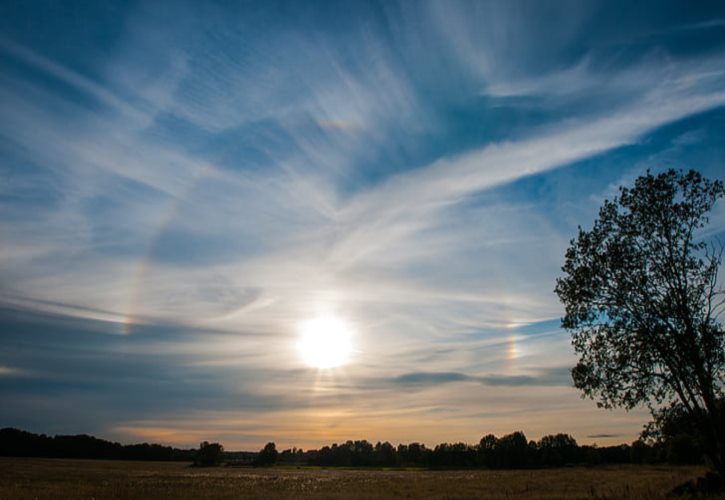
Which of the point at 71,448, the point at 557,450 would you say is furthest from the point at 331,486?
the point at 71,448

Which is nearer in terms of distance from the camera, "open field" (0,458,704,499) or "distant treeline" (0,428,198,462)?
"open field" (0,458,704,499)

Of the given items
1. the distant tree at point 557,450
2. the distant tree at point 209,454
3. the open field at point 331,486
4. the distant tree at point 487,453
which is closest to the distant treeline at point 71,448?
the distant tree at point 209,454

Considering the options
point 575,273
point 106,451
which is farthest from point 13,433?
point 575,273

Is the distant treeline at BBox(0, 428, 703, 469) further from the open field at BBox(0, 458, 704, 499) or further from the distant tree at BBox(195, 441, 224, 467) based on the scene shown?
the open field at BBox(0, 458, 704, 499)

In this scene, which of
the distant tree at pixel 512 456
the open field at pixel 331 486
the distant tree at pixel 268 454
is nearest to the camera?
the open field at pixel 331 486

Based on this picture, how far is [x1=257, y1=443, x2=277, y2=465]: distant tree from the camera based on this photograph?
157 meters

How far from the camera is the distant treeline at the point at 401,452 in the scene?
4970 inches

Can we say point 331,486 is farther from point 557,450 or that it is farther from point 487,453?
point 557,450

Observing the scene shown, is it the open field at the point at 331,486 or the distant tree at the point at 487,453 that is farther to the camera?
the distant tree at the point at 487,453

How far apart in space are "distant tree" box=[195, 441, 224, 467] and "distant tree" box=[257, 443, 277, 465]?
2417 cm

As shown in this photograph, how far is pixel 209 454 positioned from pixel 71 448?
4591 centimetres

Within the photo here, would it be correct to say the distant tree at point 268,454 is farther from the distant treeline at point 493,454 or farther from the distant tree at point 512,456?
the distant tree at point 512,456

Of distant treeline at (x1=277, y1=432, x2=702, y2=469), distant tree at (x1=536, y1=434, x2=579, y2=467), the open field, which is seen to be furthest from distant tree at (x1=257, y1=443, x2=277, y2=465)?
the open field

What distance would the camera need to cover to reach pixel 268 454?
522ft
